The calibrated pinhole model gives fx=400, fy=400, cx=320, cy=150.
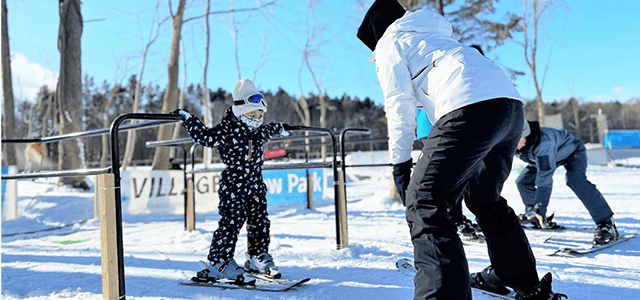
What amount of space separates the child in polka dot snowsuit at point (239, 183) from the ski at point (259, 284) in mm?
38

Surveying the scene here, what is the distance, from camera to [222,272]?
7.39ft

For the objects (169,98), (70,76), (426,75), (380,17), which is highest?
(70,76)

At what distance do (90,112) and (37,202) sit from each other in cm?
3772

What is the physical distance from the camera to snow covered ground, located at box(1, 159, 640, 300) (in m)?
2.11

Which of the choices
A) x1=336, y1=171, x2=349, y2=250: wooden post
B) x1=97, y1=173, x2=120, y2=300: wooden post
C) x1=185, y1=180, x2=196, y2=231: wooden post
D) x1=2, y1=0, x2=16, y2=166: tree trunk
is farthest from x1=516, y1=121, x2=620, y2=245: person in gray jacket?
x1=2, y1=0, x2=16, y2=166: tree trunk

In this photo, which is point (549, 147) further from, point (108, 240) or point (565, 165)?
point (108, 240)

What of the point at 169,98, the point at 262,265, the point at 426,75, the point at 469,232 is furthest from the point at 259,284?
the point at 169,98

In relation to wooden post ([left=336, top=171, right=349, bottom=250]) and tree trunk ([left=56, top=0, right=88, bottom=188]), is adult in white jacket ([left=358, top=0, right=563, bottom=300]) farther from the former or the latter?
tree trunk ([left=56, top=0, right=88, bottom=188])

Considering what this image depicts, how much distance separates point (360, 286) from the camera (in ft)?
7.09

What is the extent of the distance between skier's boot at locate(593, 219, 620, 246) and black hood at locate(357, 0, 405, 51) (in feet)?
7.90

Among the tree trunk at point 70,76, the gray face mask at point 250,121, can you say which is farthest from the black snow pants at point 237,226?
the tree trunk at point 70,76

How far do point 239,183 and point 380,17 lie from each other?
124cm

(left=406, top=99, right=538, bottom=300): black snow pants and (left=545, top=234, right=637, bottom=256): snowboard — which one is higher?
(left=406, top=99, right=538, bottom=300): black snow pants

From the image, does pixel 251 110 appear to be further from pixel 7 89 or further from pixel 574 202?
pixel 7 89
